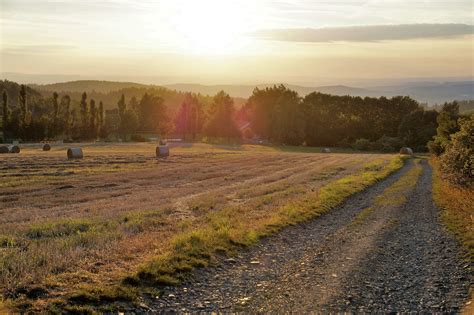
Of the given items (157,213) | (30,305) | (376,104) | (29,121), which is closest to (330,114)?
(376,104)

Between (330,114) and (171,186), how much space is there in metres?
89.9

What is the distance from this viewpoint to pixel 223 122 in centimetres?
11756

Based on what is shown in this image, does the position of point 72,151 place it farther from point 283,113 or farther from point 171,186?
point 283,113

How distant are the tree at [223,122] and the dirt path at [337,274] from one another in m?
100

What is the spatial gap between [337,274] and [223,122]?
107 meters

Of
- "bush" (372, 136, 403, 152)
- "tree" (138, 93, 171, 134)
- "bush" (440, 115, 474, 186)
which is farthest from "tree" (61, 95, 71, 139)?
"bush" (440, 115, 474, 186)

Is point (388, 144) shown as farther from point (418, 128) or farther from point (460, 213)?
point (460, 213)

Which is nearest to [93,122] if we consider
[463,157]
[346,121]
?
[346,121]

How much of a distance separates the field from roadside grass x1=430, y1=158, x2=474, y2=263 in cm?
503

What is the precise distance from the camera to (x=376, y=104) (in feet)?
382

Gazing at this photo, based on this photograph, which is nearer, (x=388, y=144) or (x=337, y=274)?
(x=337, y=274)

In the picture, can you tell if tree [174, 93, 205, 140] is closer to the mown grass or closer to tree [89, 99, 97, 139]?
tree [89, 99, 97, 139]

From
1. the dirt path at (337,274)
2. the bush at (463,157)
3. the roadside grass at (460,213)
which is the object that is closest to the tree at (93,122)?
the roadside grass at (460,213)

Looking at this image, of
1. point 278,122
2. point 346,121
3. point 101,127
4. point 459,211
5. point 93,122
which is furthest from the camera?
point 101,127
